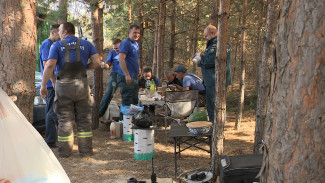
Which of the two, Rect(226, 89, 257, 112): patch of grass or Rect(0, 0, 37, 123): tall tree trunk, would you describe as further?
Rect(226, 89, 257, 112): patch of grass

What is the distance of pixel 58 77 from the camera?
18.9ft

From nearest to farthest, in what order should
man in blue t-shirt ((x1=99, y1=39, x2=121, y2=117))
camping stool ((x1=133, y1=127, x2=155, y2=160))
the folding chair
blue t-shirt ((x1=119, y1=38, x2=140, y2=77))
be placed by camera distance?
camping stool ((x1=133, y1=127, x2=155, y2=160)) → the folding chair → blue t-shirt ((x1=119, y1=38, x2=140, y2=77)) → man in blue t-shirt ((x1=99, y1=39, x2=121, y2=117))

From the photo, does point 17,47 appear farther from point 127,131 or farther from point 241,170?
point 127,131

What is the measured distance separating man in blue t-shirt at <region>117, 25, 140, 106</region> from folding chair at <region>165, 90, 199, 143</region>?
81cm

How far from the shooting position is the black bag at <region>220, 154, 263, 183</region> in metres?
3.71

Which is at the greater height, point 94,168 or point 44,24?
point 44,24

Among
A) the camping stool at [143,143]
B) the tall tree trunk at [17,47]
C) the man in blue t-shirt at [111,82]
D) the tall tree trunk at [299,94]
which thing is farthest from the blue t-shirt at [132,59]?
the tall tree trunk at [299,94]

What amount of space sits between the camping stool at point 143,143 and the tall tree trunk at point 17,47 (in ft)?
6.80

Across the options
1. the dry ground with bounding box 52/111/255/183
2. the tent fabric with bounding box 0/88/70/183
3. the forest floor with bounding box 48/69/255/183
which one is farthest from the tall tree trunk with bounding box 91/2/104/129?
the tent fabric with bounding box 0/88/70/183

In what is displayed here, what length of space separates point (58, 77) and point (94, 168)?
1.51m

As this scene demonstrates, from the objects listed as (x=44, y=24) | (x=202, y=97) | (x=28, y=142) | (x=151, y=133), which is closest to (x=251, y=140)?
(x=202, y=97)

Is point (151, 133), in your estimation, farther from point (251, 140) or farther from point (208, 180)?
point (251, 140)

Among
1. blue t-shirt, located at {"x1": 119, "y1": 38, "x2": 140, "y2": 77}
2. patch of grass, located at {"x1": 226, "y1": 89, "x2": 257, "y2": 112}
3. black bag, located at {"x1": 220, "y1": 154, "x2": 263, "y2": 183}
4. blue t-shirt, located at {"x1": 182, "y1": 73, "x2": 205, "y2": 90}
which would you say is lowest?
patch of grass, located at {"x1": 226, "y1": 89, "x2": 257, "y2": 112}

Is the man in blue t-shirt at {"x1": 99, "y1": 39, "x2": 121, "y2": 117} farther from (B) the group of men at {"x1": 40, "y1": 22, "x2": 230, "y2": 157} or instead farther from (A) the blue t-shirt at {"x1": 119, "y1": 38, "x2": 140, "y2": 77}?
(B) the group of men at {"x1": 40, "y1": 22, "x2": 230, "y2": 157}
